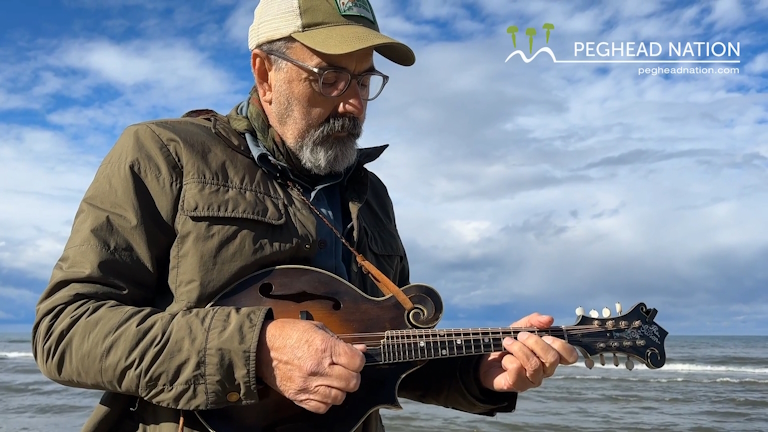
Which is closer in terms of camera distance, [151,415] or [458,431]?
[151,415]

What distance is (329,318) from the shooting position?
7.64 feet

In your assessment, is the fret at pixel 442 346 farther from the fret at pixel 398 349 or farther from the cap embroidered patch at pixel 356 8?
the cap embroidered patch at pixel 356 8

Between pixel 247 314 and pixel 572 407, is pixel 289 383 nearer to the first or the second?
pixel 247 314

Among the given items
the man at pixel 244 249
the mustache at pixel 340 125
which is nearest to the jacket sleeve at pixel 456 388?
the man at pixel 244 249

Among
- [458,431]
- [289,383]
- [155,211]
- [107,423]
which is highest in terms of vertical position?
[155,211]

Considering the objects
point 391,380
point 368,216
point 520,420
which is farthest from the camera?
point 520,420

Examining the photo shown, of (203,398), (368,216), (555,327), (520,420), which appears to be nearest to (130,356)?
(203,398)

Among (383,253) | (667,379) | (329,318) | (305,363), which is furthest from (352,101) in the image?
(667,379)

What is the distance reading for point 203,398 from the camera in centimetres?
186

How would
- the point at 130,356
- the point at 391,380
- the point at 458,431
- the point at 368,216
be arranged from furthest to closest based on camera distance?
the point at 458,431, the point at 368,216, the point at 391,380, the point at 130,356

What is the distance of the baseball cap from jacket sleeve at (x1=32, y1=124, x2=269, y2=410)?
96cm

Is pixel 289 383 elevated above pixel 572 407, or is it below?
above

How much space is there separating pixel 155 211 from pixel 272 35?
3.12 ft

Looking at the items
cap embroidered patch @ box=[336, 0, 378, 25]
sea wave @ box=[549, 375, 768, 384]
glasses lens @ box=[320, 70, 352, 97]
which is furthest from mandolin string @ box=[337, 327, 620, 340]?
sea wave @ box=[549, 375, 768, 384]
